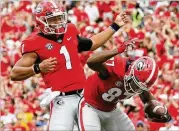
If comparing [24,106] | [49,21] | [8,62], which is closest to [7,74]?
[8,62]

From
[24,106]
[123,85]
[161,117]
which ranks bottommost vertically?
[24,106]

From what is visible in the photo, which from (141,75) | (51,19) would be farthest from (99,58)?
(51,19)

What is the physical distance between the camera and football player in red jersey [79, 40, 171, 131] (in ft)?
21.4

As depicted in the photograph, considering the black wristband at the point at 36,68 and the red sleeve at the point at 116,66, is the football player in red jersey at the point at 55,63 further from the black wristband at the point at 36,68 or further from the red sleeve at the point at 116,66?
the red sleeve at the point at 116,66

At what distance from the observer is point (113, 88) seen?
672cm

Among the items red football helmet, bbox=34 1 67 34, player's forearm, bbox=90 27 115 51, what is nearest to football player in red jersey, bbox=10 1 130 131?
red football helmet, bbox=34 1 67 34

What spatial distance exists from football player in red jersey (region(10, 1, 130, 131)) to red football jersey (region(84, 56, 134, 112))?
0.67 ft

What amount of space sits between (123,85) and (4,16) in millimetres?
8821

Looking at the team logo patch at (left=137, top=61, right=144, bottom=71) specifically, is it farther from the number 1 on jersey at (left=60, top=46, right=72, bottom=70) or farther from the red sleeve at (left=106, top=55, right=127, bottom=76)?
the number 1 on jersey at (left=60, top=46, right=72, bottom=70)

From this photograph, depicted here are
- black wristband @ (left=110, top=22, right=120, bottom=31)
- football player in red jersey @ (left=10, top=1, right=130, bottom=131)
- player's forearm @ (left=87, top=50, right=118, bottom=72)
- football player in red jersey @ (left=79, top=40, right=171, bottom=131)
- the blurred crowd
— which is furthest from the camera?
the blurred crowd

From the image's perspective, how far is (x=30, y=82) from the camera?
12656 mm

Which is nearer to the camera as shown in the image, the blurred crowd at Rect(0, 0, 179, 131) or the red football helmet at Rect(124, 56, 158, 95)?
the red football helmet at Rect(124, 56, 158, 95)

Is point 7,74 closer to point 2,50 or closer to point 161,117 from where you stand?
point 2,50

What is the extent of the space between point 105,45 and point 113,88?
6375mm
